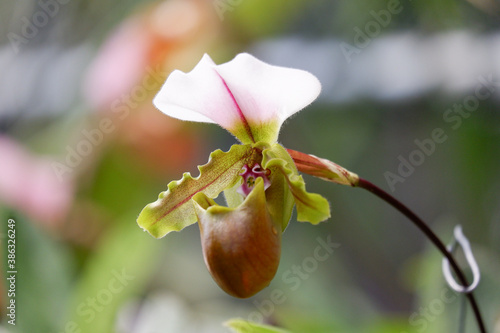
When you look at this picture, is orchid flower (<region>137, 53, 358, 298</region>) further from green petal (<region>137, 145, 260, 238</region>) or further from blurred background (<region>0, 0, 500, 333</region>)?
blurred background (<region>0, 0, 500, 333</region>)

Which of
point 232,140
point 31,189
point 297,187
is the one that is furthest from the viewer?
point 232,140

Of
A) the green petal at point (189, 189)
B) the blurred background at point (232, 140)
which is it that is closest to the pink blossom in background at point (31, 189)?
the blurred background at point (232, 140)

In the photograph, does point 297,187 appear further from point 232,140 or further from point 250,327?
point 232,140

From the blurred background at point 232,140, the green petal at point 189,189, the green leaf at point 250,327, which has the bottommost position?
the blurred background at point 232,140

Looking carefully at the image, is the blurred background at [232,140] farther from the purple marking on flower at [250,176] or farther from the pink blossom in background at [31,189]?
the purple marking on flower at [250,176]

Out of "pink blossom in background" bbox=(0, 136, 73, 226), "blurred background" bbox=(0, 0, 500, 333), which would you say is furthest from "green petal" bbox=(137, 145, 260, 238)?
"pink blossom in background" bbox=(0, 136, 73, 226)

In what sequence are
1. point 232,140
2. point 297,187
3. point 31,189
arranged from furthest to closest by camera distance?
point 232,140 → point 31,189 → point 297,187

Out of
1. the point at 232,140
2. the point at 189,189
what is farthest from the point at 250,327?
the point at 232,140
